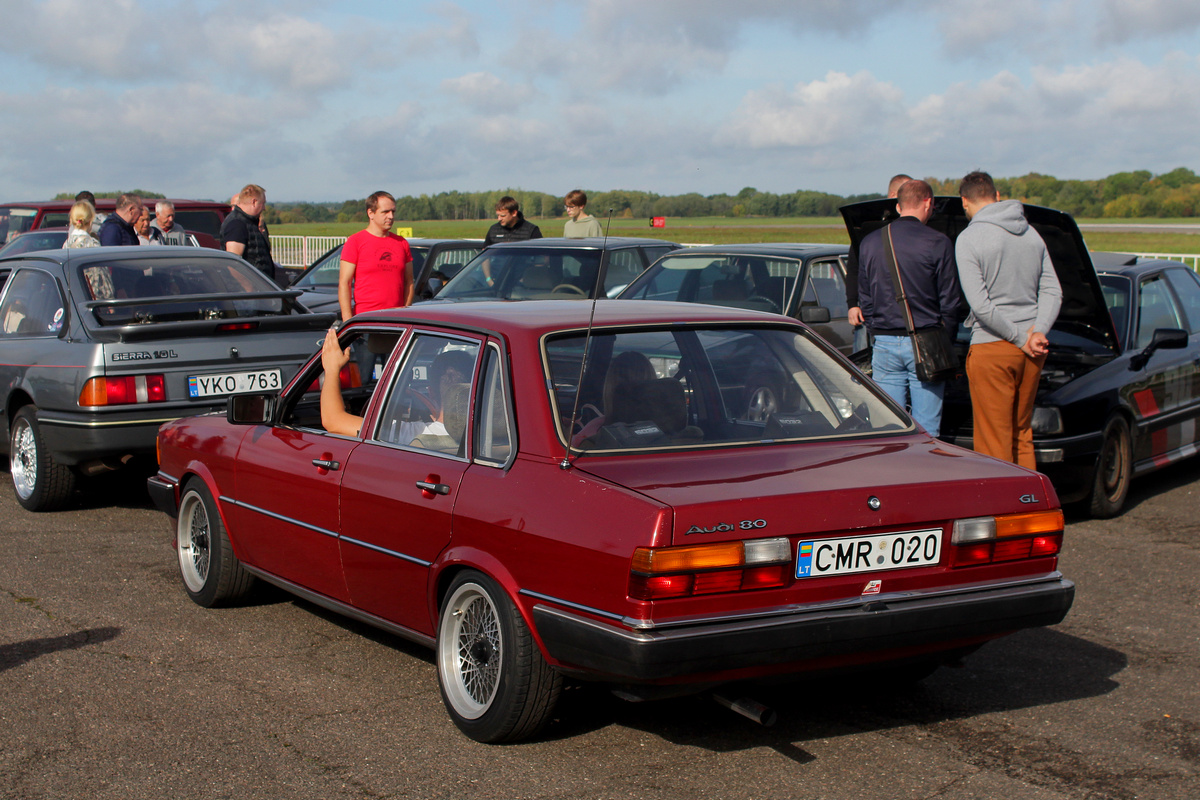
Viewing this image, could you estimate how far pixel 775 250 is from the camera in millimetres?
9758

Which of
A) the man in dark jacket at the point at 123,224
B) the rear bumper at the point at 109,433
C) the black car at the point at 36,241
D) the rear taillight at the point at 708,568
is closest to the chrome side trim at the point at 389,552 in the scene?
the rear taillight at the point at 708,568

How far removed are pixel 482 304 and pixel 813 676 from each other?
1.91 m

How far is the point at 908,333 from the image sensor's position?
24.0ft

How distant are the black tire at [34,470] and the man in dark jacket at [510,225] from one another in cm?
627

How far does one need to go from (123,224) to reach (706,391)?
29.9 ft

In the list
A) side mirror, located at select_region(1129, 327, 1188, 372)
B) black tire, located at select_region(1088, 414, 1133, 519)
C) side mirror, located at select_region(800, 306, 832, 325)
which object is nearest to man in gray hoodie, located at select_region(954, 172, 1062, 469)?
black tire, located at select_region(1088, 414, 1133, 519)

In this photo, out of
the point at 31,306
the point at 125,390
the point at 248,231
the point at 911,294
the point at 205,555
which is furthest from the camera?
the point at 248,231

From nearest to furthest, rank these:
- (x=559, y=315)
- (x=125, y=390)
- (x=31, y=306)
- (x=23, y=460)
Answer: (x=559, y=315), (x=125, y=390), (x=23, y=460), (x=31, y=306)

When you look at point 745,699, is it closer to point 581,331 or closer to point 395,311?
point 581,331

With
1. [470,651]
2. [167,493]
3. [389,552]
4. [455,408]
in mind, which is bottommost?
[470,651]

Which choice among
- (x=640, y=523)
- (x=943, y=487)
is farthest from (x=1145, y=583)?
(x=640, y=523)

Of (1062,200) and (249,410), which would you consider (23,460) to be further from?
(1062,200)

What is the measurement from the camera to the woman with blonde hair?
449 inches

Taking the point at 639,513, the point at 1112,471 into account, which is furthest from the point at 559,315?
the point at 1112,471
